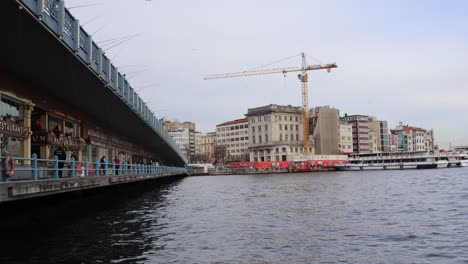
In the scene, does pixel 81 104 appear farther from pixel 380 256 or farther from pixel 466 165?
pixel 466 165

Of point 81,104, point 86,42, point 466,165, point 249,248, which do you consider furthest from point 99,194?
point 466,165

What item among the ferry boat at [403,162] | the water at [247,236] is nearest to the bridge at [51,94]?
the water at [247,236]

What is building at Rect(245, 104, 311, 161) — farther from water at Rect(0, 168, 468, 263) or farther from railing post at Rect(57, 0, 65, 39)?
railing post at Rect(57, 0, 65, 39)

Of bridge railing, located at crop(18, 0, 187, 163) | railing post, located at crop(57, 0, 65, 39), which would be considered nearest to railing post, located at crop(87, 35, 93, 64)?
bridge railing, located at crop(18, 0, 187, 163)

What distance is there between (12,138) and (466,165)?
148 m

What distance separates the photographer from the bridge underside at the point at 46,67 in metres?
15.1

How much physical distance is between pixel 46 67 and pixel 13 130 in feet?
10.6

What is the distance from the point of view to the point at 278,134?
632 ft

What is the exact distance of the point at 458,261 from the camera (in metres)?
12.9

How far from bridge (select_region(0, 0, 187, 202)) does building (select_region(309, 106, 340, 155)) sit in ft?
514

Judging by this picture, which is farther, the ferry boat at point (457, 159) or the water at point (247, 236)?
the ferry boat at point (457, 159)

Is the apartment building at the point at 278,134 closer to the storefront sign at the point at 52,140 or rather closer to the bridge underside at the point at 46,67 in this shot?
the bridge underside at the point at 46,67

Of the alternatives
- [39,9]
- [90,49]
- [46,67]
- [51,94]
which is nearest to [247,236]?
[39,9]

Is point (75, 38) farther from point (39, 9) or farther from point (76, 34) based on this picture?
point (39, 9)
